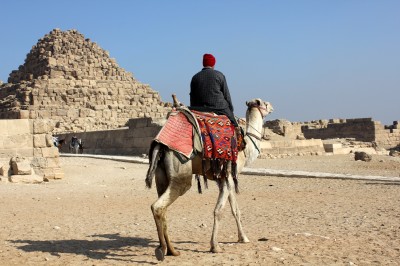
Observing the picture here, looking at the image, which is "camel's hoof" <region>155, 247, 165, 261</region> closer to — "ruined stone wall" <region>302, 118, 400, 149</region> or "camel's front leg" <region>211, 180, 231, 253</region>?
"camel's front leg" <region>211, 180, 231, 253</region>

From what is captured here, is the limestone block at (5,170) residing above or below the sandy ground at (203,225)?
above

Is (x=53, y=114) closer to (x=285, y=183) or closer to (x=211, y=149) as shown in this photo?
(x=285, y=183)

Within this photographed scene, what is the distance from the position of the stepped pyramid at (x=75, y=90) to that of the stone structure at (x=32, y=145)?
27.3 metres

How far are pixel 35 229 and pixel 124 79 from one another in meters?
60.6

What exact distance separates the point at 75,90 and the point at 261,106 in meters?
51.1

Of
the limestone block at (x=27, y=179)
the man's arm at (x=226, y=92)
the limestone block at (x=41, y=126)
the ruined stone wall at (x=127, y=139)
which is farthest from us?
the ruined stone wall at (x=127, y=139)

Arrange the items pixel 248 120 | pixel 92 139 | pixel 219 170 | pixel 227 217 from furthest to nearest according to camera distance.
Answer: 1. pixel 92 139
2. pixel 227 217
3. pixel 248 120
4. pixel 219 170

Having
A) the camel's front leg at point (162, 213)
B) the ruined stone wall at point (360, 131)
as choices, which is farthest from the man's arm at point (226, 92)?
the ruined stone wall at point (360, 131)

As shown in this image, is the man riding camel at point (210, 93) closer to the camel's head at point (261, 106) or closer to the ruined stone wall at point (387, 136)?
the camel's head at point (261, 106)

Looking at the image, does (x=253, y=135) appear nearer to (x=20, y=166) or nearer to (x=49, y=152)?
(x=20, y=166)

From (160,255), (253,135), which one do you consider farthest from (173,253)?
(253,135)

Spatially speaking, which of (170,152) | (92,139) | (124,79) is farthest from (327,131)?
(170,152)

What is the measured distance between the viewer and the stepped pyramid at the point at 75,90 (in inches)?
1886

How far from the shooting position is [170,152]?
5.26m
